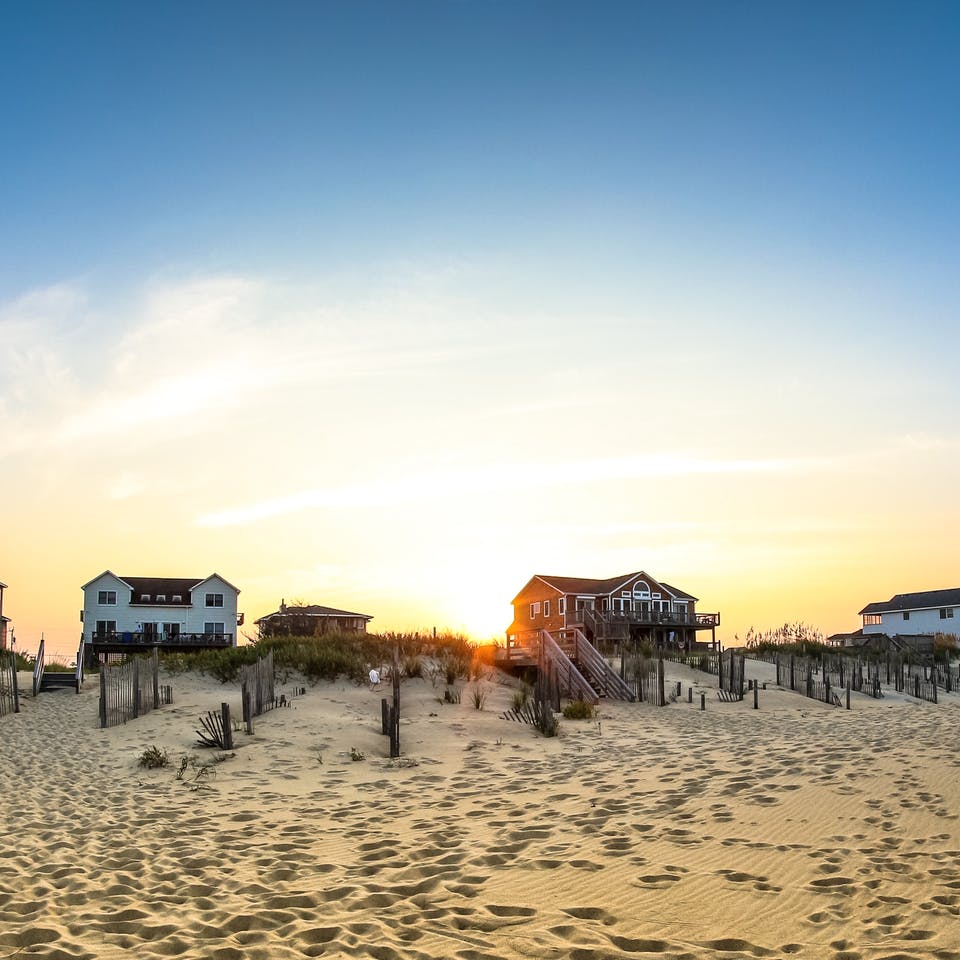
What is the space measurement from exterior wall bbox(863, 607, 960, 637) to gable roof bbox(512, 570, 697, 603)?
86.3 feet

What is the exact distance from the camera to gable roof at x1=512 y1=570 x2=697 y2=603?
54.9 m

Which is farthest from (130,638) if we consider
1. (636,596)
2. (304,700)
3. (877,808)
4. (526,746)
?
(877,808)

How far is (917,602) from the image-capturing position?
2889 inches

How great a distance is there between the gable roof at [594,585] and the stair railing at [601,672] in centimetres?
2645

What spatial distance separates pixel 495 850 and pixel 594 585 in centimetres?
4892

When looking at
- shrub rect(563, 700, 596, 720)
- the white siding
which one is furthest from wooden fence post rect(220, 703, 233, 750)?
the white siding

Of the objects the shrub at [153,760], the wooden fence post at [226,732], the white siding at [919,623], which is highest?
the wooden fence post at [226,732]

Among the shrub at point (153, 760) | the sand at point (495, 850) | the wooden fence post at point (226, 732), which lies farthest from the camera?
the wooden fence post at point (226, 732)

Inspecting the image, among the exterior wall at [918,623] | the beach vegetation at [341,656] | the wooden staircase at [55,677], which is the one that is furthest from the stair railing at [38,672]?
the exterior wall at [918,623]

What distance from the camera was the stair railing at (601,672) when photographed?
81.4 ft

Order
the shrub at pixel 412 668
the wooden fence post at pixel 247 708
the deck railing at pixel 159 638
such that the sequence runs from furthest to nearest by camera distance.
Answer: the deck railing at pixel 159 638 < the shrub at pixel 412 668 < the wooden fence post at pixel 247 708

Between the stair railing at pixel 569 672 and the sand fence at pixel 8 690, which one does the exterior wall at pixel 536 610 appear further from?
the sand fence at pixel 8 690

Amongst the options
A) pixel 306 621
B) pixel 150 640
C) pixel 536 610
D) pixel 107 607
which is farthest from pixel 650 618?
pixel 107 607

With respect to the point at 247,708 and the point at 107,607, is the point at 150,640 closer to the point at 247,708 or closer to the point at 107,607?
the point at 107,607
